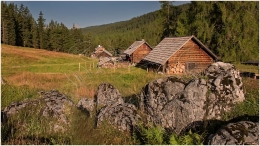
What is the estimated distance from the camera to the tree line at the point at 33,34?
75938mm

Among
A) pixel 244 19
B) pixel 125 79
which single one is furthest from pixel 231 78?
→ pixel 244 19

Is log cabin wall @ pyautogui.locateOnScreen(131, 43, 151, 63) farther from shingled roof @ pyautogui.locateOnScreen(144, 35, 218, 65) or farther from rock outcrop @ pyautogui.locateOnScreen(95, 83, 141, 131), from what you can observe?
rock outcrop @ pyautogui.locateOnScreen(95, 83, 141, 131)

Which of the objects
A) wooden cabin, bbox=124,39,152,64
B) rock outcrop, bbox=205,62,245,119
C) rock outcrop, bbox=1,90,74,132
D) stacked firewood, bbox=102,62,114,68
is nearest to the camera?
rock outcrop, bbox=1,90,74,132

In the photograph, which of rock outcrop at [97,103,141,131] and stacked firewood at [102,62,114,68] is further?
stacked firewood at [102,62,114,68]

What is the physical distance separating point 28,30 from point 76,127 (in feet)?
278

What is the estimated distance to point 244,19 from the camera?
32562 mm

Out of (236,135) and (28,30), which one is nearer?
(236,135)

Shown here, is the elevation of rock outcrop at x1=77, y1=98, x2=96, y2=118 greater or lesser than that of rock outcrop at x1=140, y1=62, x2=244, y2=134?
lesser

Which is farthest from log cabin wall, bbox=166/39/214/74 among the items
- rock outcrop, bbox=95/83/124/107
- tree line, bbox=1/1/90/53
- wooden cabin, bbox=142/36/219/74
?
tree line, bbox=1/1/90/53

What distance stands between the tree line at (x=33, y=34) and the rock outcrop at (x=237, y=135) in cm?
7308

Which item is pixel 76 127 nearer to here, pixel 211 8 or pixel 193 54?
pixel 193 54

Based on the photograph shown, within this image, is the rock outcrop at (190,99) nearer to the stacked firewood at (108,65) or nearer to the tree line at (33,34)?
the stacked firewood at (108,65)

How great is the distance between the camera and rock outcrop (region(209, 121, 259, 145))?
4.76 m

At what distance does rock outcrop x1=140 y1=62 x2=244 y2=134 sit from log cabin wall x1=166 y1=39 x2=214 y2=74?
2056cm
